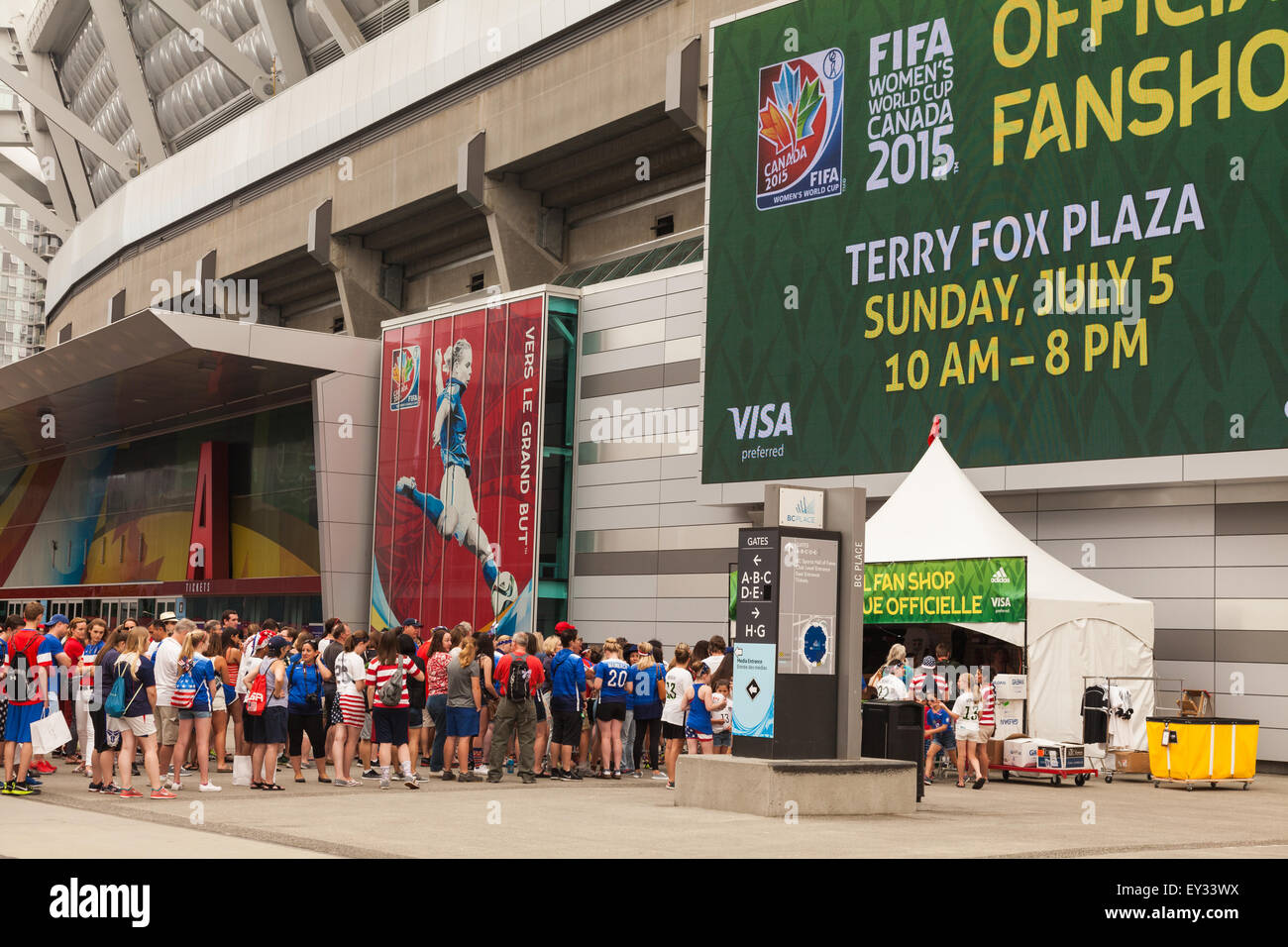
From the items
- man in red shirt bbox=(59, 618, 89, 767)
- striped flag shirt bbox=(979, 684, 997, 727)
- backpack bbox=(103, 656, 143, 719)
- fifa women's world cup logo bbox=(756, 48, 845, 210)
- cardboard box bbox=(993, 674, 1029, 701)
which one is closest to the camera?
backpack bbox=(103, 656, 143, 719)

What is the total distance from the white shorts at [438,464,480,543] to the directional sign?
23.0 m

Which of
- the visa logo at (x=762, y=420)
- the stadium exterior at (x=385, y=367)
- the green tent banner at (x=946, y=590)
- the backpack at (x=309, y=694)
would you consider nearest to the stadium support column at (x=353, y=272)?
the stadium exterior at (x=385, y=367)

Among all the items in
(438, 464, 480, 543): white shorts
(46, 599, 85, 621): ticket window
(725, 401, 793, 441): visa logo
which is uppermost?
(725, 401, 793, 441): visa logo

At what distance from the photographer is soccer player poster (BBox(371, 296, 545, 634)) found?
124ft

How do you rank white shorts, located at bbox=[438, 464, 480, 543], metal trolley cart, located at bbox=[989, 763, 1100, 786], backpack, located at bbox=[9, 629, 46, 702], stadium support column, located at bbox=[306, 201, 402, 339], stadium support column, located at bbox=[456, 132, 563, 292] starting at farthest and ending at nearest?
1. stadium support column, located at bbox=[306, 201, 402, 339]
2. stadium support column, located at bbox=[456, 132, 563, 292]
3. white shorts, located at bbox=[438, 464, 480, 543]
4. metal trolley cart, located at bbox=[989, 763, 1100, 786]
5. backpack, located at bbox=[9, 629, 46, 702]

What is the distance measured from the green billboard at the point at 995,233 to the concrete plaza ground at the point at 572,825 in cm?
875

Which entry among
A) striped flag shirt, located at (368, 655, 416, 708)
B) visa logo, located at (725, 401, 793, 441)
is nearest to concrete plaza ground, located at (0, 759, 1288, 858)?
striped flag shirt, located at (368, 655, 416, 708)

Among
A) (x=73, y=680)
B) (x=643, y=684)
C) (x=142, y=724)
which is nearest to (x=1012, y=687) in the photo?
(x=643, y=684)

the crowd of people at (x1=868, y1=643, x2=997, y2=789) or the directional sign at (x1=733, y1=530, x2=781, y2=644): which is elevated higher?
the directional sign at (x1=733, y1=530, x2=781, y2=644)

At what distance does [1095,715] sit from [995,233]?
9545 millimetres

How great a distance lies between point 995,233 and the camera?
1088 inches

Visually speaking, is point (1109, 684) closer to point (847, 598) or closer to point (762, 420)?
point (847, 598)

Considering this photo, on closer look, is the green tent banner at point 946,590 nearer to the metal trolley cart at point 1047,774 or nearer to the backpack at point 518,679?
the metal trolley cart at point 1047,774

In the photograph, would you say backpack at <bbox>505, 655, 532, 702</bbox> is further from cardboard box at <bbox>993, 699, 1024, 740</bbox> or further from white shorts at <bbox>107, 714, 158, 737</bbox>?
cardboard box at <bbox>993, 699, 1024, 740</bbox>
